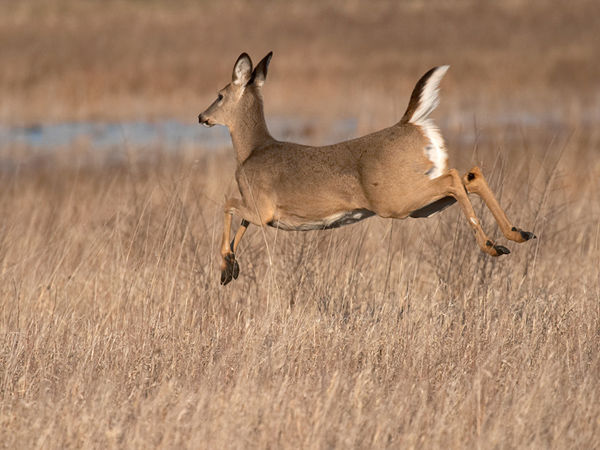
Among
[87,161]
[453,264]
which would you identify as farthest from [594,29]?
[453,264]

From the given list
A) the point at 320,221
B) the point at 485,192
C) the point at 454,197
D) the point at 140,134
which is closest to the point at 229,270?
the point at 320,221

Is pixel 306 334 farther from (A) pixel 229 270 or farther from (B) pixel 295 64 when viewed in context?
(B) pixel 295 64

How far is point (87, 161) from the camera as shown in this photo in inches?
645

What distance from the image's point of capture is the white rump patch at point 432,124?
4.78 metres

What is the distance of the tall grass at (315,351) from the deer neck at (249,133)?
83 cm

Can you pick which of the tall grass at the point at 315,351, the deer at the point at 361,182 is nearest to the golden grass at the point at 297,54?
the tall grass at the point at 315,351

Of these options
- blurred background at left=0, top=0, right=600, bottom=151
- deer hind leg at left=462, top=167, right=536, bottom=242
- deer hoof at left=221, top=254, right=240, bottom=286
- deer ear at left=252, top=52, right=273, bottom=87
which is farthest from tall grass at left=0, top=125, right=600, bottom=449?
blurred background at left=0, top=0, right=600, bottom=151

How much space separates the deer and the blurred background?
41.7ft

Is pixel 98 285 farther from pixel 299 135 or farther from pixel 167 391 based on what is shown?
pixel 299 135

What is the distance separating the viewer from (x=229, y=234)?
484 cm

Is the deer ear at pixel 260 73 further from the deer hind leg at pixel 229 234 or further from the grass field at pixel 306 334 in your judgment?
the grass field at pixel 306 334

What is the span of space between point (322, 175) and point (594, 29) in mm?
29994

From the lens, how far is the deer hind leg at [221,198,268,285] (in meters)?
4.64

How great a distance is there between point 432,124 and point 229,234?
1214 mm
